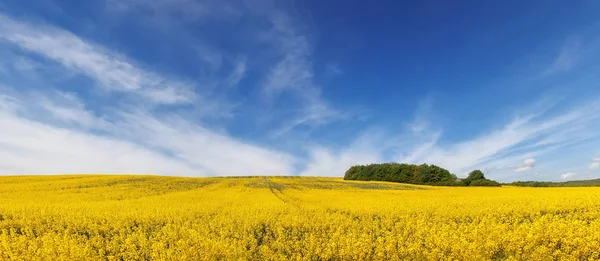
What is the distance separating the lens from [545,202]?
68.1 ft

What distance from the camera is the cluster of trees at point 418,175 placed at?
200ft

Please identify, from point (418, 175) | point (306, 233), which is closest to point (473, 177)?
point (418, 175)

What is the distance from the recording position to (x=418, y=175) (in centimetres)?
6788

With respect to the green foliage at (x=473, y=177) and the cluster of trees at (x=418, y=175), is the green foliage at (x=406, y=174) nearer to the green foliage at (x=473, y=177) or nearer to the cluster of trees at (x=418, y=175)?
the cluster of trees at (x=418, y=175)

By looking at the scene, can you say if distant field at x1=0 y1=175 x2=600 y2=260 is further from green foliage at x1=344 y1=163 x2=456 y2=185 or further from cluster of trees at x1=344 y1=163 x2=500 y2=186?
green foliage at x1=344 y1=163 x2=456 y2=185

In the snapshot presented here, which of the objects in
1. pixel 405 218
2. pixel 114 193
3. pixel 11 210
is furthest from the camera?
pixel 114 193

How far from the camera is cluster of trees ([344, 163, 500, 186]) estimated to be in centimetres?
6088

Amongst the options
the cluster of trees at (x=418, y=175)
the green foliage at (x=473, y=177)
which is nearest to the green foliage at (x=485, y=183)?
the cluster of trees at (x=418, y=175)

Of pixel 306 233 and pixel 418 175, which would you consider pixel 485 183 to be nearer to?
pixel 418 175

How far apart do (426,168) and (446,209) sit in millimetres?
53189

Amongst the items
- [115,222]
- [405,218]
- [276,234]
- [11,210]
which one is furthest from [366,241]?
[11,210]

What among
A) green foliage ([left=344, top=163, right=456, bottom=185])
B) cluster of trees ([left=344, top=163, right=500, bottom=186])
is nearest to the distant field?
cluster of trees ([left=344, top=163, right=500, bottom=186])

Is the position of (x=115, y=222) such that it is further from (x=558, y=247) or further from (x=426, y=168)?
(x=426, y=168)

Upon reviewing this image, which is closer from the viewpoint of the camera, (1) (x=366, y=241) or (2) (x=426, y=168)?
(1) (x=366, y=241)
